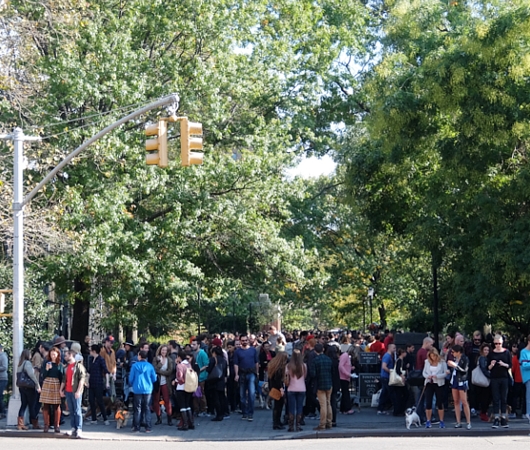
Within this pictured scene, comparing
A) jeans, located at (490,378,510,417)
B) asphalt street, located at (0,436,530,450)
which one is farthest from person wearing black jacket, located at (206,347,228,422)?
jeans, located at (490,378,510,417)

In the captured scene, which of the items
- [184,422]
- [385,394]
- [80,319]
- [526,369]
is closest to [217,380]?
[184,422]

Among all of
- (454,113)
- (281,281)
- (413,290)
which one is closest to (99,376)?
(454,113)

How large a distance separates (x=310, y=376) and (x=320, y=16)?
64.6ft

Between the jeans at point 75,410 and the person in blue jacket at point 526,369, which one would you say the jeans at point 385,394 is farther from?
the jeans at point 75,410

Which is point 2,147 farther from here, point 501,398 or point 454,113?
point 501,398

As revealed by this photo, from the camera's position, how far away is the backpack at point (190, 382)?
760 inches

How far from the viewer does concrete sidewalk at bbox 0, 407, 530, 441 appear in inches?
718

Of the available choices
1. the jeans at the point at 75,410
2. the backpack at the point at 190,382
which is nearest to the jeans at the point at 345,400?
the backpack at the point at 190,382

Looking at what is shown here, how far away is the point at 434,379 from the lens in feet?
60.8

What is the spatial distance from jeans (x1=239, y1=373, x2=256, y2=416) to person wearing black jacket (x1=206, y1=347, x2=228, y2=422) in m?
0.48

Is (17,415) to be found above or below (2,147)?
below

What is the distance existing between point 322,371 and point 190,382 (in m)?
2.73

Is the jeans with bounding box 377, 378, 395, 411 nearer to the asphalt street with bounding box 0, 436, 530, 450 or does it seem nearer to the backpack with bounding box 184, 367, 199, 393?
the asphalt street with bounding box 0, 436, 530, 450

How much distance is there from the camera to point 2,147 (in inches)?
1009
